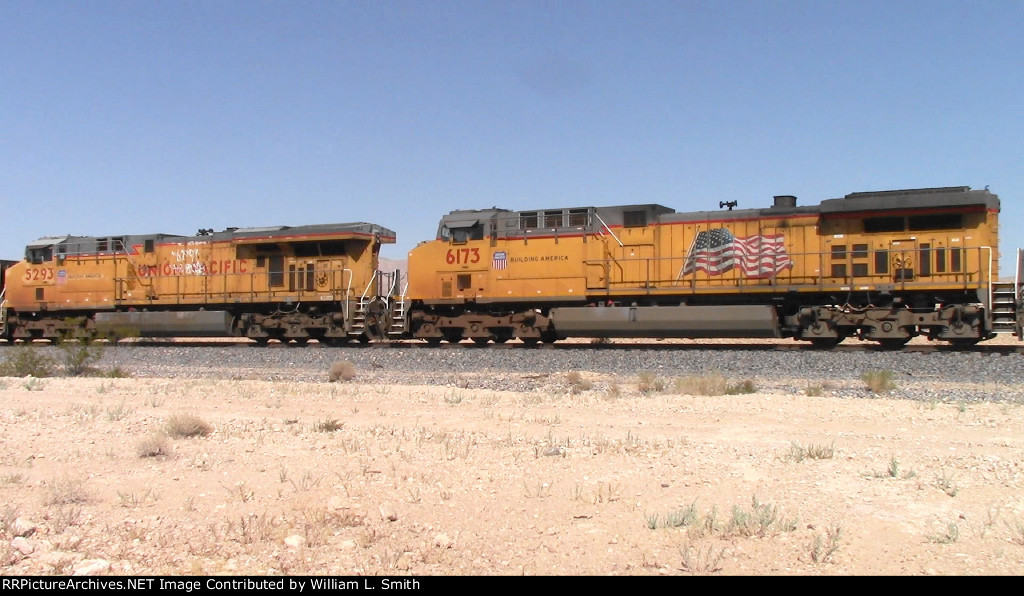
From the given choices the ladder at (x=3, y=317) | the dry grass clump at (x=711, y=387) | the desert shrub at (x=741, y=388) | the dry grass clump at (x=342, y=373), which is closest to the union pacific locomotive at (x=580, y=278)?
the ladder at (x=3, y=317)

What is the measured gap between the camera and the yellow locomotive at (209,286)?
21612 mm

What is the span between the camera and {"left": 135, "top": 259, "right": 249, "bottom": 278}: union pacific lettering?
22.8 metres

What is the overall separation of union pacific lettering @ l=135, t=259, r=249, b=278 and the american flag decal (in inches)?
497

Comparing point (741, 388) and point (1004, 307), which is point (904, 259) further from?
point (741, 388)

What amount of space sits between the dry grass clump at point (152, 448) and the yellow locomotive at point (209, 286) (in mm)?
13320

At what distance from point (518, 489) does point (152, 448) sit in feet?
12.3

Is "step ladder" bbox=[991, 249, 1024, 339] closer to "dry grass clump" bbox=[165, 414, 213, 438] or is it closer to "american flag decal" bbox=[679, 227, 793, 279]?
"american flag decal" bbox=[679, 227, 793, 279]

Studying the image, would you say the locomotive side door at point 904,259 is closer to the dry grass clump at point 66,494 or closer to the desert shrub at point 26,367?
the dry grass clump at point 66,494

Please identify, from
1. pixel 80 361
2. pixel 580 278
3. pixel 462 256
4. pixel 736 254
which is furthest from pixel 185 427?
pixel 736 254

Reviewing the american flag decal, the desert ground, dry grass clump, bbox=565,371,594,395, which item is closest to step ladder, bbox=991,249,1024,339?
the american flag decal

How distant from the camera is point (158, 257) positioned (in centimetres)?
2373

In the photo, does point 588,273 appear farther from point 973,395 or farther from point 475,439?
point 475,439

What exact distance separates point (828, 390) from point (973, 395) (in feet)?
6.39

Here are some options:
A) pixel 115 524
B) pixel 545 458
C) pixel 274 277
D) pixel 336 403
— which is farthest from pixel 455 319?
pixel 115 524
